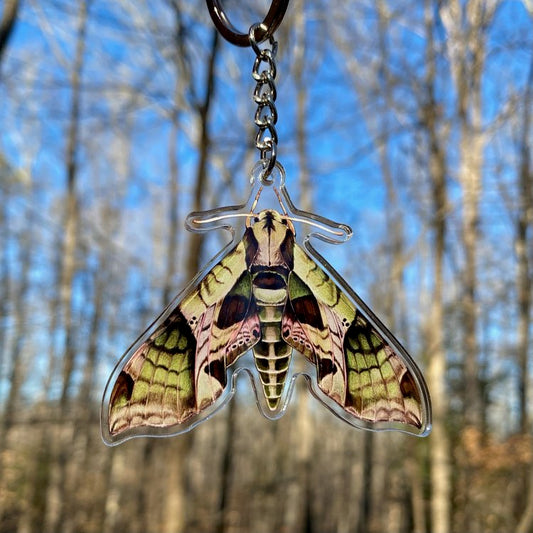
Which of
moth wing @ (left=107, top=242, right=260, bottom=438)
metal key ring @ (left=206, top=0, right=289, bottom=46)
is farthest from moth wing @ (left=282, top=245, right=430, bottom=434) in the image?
metal key ring @ (left=206, top=0, right=289, bottom=46)

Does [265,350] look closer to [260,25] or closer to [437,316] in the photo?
[260,25]

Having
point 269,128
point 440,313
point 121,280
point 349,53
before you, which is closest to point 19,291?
point 121,280

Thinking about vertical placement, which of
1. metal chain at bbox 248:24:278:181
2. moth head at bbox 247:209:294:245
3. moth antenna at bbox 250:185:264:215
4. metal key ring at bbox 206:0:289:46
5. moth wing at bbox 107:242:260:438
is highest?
metal key ring at bbox 206:0:289:46

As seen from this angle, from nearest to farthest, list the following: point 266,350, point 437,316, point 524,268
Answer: point 266,350 < point 437,316 < point 524,268

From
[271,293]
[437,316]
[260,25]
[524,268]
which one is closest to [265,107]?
[260,25]

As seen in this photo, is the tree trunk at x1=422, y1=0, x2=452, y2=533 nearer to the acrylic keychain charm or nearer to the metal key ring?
the metal key ring

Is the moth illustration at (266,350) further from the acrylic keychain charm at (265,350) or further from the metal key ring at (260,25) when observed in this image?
the metal key ring at (260,25)
